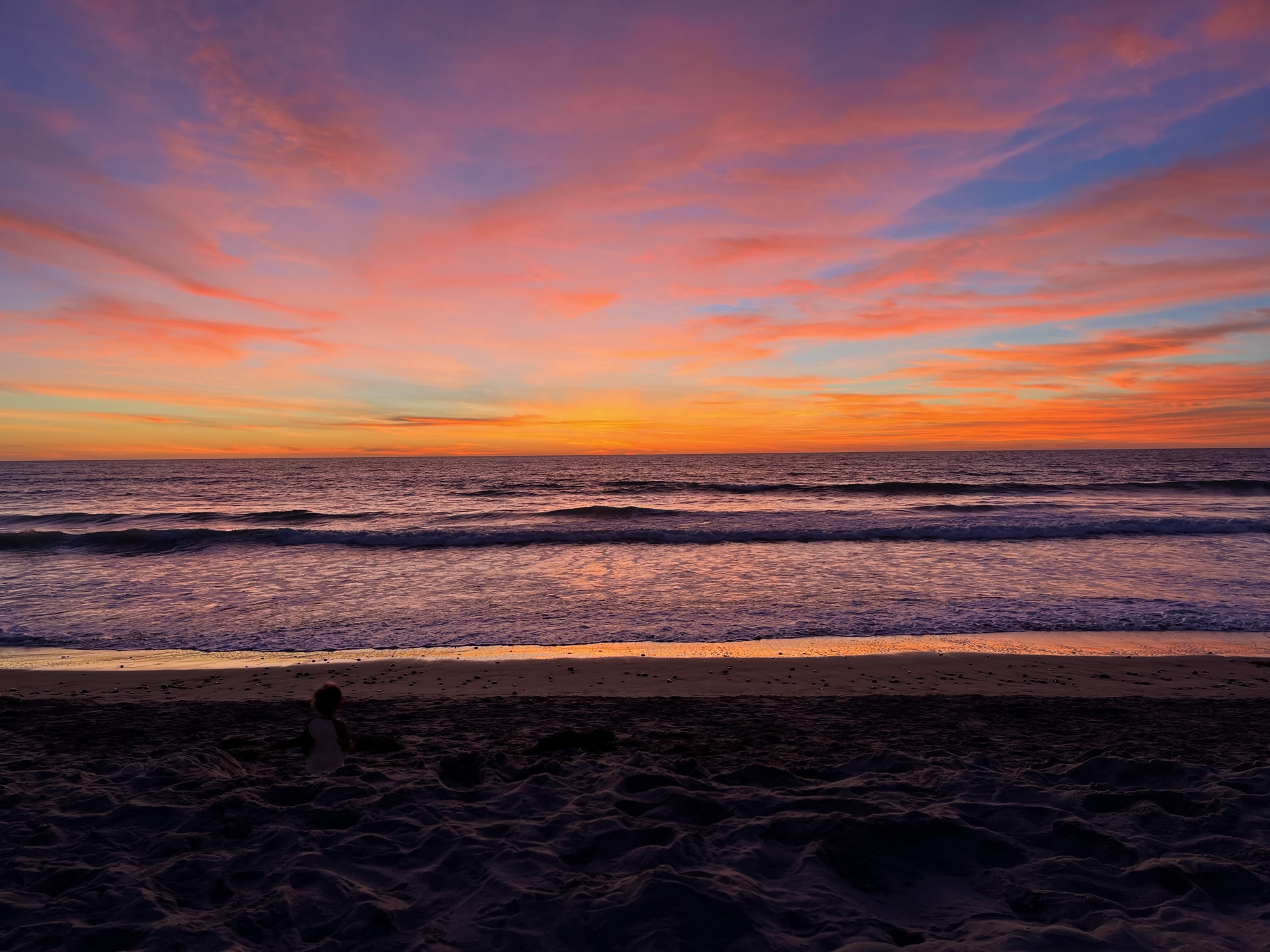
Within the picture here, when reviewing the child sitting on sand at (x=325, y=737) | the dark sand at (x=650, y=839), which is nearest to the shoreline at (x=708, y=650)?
the dark sand at (x=650, y=839)

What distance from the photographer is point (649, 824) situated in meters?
4.82

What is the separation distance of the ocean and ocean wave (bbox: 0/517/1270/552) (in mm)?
182

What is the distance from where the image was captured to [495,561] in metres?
22.0

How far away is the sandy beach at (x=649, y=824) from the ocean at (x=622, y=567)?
4293 millimetres

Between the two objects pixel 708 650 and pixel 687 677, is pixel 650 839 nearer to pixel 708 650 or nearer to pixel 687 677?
pixel 687 677

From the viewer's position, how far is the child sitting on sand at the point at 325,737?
6055 mm

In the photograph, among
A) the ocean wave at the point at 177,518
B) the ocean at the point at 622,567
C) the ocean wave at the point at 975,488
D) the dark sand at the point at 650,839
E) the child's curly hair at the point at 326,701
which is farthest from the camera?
the ocean wave at the point at 975,488

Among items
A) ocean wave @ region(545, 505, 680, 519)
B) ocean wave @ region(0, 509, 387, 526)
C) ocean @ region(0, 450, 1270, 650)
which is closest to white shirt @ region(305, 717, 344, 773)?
ocean @ region(0, 450, 1270, 650)

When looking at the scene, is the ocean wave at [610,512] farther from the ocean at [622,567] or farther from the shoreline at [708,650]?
the shoreline at [708,650]

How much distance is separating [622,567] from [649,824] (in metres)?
15.7

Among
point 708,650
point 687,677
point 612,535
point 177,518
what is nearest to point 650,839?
point 687,677

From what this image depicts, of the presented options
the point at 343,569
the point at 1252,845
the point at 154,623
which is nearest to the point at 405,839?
the point at 1252,845

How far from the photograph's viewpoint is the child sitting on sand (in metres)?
6.05

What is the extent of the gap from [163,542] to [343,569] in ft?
39.4
